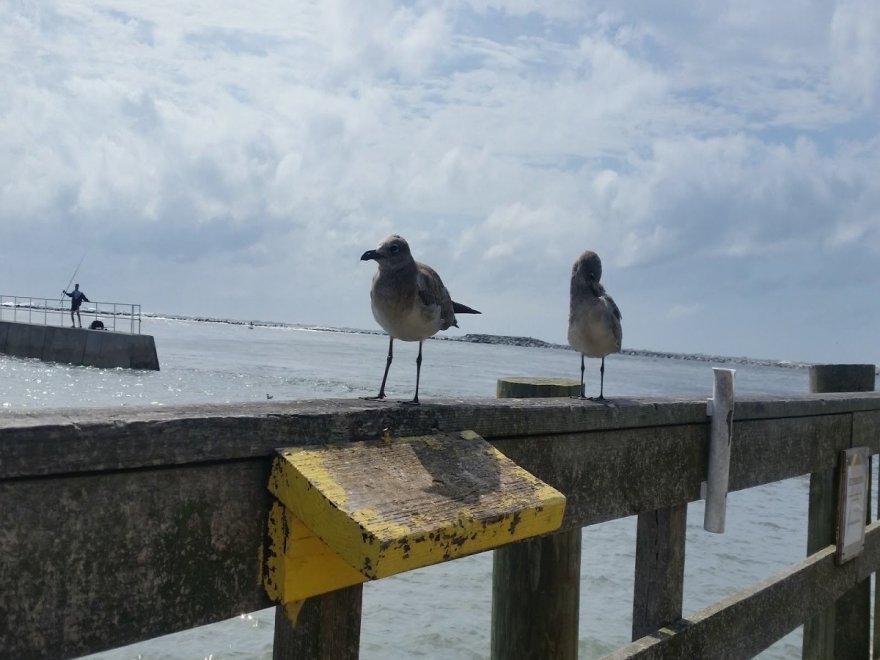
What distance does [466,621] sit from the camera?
329 inches

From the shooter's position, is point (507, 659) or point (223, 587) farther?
point (507, 659)

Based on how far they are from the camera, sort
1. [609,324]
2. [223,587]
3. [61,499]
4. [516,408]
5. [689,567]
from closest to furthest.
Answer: [61,499], [223,587], [516,408], [609,324], [689,567]

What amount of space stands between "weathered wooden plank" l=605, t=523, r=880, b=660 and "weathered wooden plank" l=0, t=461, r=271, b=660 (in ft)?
5.24

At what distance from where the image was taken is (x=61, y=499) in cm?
153

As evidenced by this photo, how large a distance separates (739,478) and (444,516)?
2.29 metres

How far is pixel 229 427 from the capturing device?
179cm

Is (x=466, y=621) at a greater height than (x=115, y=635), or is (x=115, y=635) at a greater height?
(x=115, y=635)

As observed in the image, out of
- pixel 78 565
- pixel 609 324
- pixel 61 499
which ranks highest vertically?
pixel 609 324

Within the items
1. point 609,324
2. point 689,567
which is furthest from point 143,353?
point 609,324

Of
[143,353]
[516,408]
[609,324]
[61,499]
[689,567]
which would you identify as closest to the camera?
[61,499]

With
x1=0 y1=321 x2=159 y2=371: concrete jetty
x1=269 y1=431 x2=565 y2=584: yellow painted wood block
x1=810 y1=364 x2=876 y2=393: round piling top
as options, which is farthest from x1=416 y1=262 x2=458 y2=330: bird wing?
x1=0 y1=321 x2=159 y2=371: concrete jetty

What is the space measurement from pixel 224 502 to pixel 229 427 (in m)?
0.16

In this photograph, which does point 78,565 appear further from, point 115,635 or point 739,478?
point 739,478

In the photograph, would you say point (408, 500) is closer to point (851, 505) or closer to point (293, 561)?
point (293, 561)
